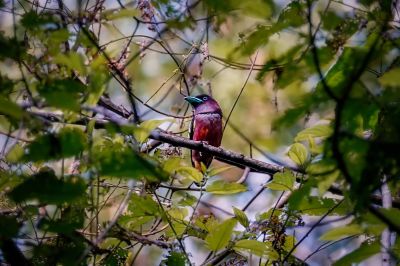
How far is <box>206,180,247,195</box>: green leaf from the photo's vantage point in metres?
1.99

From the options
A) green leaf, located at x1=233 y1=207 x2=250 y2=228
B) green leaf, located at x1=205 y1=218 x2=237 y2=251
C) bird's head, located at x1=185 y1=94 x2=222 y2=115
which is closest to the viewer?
green leaf, located at x1=205 y1=218 x2=237 y2=251

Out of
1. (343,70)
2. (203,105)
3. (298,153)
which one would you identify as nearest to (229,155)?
(298,153)

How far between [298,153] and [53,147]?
1049 millimetres

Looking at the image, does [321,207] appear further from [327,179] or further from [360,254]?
[327,179]

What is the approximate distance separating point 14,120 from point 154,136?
0.98 m

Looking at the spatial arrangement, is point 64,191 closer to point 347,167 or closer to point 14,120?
point 14,120

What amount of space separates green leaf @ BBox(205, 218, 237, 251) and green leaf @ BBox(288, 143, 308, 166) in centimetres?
49

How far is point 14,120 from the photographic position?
1.56 m

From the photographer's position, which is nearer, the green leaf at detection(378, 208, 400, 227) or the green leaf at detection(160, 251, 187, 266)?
the green leaf at detection(378, 208, 400, 227)

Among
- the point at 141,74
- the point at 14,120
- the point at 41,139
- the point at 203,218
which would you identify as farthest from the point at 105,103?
the point at 141,74

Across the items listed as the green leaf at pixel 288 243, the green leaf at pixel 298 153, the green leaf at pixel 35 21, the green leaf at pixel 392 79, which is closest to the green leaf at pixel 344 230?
the green leaf at pixel 392 79

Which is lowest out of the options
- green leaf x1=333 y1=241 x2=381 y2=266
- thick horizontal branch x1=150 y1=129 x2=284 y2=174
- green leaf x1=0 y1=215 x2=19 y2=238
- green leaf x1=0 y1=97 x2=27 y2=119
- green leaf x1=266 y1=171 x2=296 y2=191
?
green leaf x1=0 y1=215 x2=19 y2=238

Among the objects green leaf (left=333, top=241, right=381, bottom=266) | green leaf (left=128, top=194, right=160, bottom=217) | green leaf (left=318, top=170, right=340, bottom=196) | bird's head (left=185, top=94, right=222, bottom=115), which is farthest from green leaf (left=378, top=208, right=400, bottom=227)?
bird's head (left=185, top=94, right=222, bottom=115)

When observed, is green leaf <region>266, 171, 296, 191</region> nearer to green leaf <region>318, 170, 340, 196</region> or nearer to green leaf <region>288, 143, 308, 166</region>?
Result: green leaf <region>288, 143, 308, 166</region>
